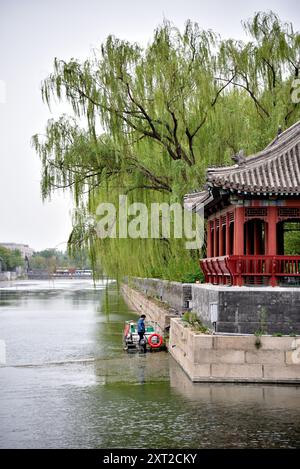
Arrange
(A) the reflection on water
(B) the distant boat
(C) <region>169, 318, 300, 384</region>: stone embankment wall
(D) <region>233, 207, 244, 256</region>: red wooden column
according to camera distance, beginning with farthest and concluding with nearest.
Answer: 1. (B) the distant boat
2. (D) <region>233, 207, 244, 256</region>: red wooden column
3. (C) <region>169, 318, 300, 384</region>: stone embankment wall
4. (A) the reflection on water

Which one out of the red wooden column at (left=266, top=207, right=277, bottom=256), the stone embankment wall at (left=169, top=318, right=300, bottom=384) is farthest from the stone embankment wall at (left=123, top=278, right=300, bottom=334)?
the red wooden column at (left=266, top=207, right=277, bottom=256)

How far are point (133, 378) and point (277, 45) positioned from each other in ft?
43.6

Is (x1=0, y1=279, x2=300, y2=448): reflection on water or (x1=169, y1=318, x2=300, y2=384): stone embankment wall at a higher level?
(x1=169, y1=318, x2=300, y2=384): stone embankment wall

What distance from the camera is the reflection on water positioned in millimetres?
11336

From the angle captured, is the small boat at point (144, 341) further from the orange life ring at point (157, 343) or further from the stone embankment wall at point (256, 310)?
the stone embankment wall at point (256, 310)

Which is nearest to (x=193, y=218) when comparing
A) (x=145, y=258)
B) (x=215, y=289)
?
(x=145, y=258)

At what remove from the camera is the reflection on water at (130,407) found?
11.3 m

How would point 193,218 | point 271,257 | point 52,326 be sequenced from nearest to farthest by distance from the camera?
point 271,257 < point 193,218 < point 52,326

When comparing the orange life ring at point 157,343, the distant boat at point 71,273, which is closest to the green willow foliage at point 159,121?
the orange life ring at point 157,343

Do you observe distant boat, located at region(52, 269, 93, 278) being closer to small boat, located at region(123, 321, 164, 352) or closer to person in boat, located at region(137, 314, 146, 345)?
small boat, located at region(123, 321, 164, 352)

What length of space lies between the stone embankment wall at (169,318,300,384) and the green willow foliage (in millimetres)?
8428

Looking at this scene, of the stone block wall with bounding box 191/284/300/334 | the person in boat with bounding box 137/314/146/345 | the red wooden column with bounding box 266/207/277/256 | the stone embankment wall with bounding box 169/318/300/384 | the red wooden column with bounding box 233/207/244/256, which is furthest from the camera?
the person in boat with bounding box 137/314/146/345

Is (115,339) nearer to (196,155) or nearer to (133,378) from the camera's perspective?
(196,155)

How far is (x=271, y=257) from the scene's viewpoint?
54.2 ft
